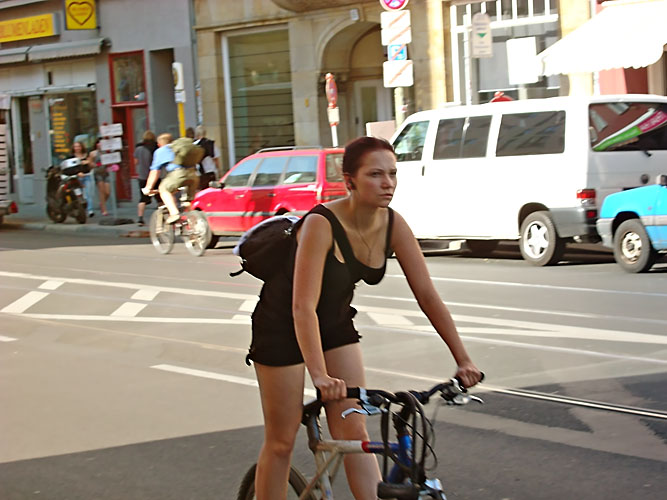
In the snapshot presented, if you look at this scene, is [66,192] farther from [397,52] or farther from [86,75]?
[397,52]

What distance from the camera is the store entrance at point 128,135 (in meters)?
31.5

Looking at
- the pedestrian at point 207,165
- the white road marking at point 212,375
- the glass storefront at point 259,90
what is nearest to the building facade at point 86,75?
the glass storefront at point 259,90

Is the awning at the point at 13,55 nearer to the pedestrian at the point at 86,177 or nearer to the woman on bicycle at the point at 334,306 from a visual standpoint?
the pedestrian at the point at 86,177

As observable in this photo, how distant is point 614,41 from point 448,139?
5.13 m

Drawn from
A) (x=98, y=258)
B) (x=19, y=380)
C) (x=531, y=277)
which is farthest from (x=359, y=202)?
(x=98, y=258)

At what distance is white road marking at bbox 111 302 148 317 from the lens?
39.2 ft

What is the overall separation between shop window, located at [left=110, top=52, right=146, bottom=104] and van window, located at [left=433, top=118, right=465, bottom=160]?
52.4 ft

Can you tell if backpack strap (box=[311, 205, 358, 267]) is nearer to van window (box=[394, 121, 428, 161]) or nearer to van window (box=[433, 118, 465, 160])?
→ van window (box=[433, 118, 465, 160])

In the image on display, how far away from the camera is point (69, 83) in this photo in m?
33.3

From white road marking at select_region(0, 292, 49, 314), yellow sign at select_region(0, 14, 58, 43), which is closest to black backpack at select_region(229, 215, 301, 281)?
white road marking at select_region(0, 292, 49, 314)

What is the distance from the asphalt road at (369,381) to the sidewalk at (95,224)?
8807 millimetres

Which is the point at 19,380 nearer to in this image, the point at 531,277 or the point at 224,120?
the point at 531,277

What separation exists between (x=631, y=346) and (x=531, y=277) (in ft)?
15.7

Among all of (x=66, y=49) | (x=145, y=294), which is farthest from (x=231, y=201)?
(x=66, y=49)
